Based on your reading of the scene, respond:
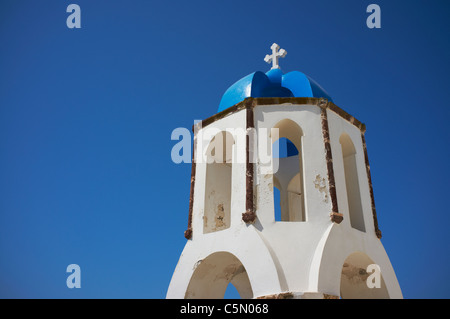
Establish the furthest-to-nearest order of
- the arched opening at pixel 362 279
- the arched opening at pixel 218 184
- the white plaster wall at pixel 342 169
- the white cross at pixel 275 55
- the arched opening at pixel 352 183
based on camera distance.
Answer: the white cross at pixel 275 55, the arched opening at pixel 218 184, the arched opening at pixel 352 183, the arched opening at pixel 362 279, the white plaster wall at pixel 342 169

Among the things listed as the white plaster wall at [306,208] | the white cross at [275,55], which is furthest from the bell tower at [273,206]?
the white cross at [275,55]

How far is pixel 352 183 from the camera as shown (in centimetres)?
1198

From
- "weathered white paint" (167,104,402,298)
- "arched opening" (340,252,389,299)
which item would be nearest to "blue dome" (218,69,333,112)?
"weathered white paint" (167,104,402,298)

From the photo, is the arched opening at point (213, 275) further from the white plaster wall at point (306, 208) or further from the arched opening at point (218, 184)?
the white plaster wall at point (306, 208)

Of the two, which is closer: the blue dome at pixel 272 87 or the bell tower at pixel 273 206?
the bell tower at pixel 273 206

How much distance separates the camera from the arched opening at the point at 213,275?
10867 millimetres

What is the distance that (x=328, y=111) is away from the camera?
38.1 feet

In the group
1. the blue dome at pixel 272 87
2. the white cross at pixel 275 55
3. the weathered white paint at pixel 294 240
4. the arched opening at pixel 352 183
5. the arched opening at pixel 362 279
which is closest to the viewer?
the weathered white paint at pixel 294 240

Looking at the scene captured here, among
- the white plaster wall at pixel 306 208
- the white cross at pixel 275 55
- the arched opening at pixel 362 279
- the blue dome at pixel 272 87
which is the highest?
the white cross at pixel 275 55

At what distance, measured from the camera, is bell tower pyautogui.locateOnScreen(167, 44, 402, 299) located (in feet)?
31.6

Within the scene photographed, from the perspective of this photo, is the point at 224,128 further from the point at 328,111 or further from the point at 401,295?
the point at 401,295

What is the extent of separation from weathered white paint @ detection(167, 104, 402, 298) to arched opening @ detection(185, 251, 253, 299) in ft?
0.09

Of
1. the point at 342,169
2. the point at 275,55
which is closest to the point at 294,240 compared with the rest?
the point at 342,169

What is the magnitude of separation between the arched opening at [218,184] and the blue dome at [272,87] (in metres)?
1.14
